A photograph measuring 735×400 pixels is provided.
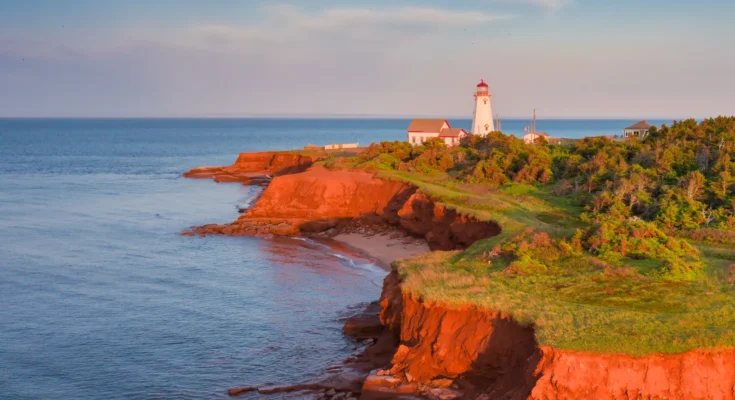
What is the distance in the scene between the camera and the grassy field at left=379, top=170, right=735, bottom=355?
1398cm

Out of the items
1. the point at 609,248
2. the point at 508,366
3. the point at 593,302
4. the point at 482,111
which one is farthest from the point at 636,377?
the point at 482,111

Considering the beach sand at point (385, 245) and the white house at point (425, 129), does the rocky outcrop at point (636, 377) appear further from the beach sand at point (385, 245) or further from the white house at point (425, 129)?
the white house at point (425, 129)

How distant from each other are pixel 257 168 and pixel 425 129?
2054cm

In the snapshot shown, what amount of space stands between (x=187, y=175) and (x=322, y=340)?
203 ft

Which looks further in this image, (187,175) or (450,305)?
(187,175)

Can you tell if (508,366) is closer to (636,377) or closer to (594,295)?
(636,377)

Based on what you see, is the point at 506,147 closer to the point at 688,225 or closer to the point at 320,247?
the point at 320,247

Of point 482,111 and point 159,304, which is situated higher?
point 482,111

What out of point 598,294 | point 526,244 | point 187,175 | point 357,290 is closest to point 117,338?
point 357,290

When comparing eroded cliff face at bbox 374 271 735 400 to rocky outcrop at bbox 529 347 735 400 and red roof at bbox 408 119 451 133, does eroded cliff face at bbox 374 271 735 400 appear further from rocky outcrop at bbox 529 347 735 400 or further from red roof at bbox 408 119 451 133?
red roof at bbox 408 119 451 133

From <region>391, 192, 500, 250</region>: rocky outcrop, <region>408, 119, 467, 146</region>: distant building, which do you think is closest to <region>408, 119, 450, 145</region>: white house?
<region>408, 119, 467, 146</region>: distant building

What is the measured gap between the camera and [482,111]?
72250 mm

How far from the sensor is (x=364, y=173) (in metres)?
47.8

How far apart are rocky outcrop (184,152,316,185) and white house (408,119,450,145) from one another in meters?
15.4
